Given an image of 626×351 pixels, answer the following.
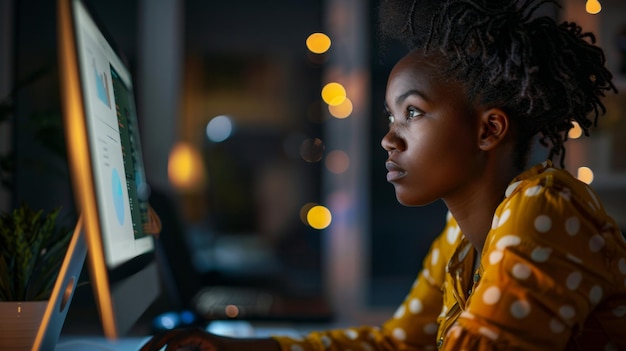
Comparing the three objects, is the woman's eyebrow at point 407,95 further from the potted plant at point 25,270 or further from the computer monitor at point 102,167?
the potted plant at point 25,270

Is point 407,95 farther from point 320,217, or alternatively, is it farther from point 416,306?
point 320,217

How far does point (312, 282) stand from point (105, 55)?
327cm

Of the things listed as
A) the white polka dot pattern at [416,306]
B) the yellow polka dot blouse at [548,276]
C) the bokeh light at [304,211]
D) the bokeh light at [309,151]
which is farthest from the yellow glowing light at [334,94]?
the yellow polka dot blouse at [548,276]

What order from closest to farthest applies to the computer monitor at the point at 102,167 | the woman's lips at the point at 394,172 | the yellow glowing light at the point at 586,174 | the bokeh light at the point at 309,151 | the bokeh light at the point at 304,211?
the computer monitor at the point at 102,167 → the woman's lips at the point at 394,172 → the yellow glowing light at the point at 586,174 → the bokeh light at the point at 309,151 → the bokeh light at the point at 304,211

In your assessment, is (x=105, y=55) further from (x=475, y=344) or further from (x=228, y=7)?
(x=228, y=7)

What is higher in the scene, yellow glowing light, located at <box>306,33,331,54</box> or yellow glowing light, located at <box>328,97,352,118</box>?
yellow glowing light, located at <box>306,33,331,54</box>

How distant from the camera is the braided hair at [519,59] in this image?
82 cm

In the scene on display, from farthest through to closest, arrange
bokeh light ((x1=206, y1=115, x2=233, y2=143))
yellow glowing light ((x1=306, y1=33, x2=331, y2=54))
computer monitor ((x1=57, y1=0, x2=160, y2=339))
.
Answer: bokeh light ((x1=206, y1=115, x2=233, y2=143))
yellow glowing light ((x1=306, y1=33, x2=331, y2=54))
computer monitor ((x1=57, y1=0, x2=160, y2=339))

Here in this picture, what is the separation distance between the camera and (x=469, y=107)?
0.89m

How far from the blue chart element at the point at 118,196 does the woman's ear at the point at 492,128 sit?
1.53ft

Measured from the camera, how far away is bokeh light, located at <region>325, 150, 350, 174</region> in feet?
8.80

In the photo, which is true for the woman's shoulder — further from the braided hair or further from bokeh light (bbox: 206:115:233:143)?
bokeh light (bbox: 206:115:233:143)

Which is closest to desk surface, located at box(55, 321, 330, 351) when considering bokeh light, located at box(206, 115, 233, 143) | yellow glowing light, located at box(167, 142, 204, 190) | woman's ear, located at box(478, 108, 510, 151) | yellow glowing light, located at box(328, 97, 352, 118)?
woman's ear, located at box(478, 108, 510, 151)

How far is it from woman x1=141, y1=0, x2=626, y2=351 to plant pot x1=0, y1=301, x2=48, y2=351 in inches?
6.4
